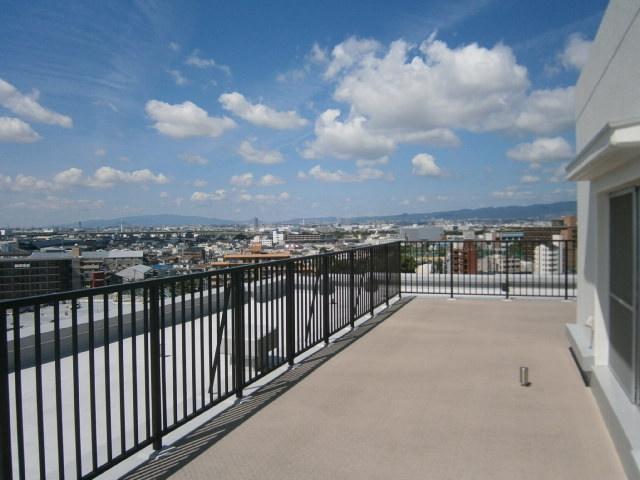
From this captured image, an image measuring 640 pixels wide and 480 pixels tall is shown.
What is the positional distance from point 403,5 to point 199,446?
14.3 meters

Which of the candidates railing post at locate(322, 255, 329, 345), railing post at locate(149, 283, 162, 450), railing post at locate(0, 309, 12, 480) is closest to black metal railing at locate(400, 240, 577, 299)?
railing post at locate(322, 255, 329, 345)

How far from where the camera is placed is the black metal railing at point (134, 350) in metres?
2.37

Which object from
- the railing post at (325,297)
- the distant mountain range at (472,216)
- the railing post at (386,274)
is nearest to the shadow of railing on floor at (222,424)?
the railing post at (325,297)

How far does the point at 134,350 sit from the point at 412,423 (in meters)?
2.08

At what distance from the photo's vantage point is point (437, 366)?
518cm

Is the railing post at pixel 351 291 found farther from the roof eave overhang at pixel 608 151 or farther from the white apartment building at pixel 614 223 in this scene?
the roof eave overhang at pixel 608 151

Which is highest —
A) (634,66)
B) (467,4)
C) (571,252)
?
(467,4)

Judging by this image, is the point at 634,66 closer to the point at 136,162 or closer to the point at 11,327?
the point at 11,327

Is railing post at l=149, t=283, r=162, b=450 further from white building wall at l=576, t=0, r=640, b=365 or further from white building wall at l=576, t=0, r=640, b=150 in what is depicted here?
white building wall at l=576, t=0, r=640, b=150

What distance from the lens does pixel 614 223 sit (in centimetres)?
392

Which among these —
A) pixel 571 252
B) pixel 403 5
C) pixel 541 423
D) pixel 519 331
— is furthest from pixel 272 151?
pixel 541 423

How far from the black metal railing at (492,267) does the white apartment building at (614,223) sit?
16.5ft

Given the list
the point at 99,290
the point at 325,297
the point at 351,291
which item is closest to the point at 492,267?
the point at 351,291

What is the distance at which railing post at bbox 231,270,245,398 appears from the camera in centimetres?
409
